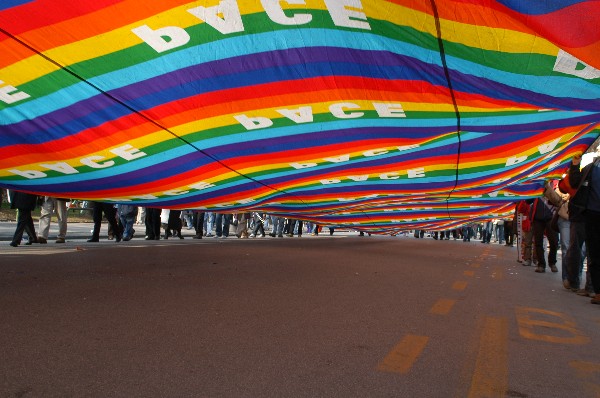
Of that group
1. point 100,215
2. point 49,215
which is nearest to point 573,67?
point 49,215

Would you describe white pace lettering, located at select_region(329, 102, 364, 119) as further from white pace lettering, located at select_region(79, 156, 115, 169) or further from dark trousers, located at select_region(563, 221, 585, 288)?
dark trousers, located at select_region(563, 221, 585, 288)

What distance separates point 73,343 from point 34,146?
360 cm

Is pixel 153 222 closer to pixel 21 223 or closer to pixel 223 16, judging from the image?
pixel 21 223

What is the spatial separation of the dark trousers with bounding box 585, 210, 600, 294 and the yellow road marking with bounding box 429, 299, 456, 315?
2.01 m

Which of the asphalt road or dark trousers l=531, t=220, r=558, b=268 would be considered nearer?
the asphalt road

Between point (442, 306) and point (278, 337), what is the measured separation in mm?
2473

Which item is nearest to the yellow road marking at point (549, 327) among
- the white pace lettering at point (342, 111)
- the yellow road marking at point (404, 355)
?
the yellow road marking at point (404, 355)

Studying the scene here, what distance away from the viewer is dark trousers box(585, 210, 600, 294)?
21.7ft

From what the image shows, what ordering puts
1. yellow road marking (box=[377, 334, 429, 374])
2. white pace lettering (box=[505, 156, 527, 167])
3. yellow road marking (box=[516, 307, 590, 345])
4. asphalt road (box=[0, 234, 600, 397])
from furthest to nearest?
white pace lettering (box=[505, 156, 527, 167]), yellow road marking (box=[516, 307, 590, 345]), yellow road marking (box=[377, 334, 429, 374]), asphalt road (box=[0, 234, 600, 397])

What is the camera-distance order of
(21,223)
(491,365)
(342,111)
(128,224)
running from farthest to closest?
(128,224) < (21,223) < (342,111) < (491,365)

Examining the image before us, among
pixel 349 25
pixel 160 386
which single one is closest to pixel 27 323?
pixel 160 386

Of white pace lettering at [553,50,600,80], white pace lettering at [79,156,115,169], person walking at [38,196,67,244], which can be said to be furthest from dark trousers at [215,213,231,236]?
white pace lettering at [553,50,600,80]

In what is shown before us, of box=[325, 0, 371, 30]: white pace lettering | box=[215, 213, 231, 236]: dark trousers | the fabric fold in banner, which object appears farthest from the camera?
box=[215, 213, 231, 236]: dark trousers

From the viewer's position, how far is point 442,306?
5746 mm
